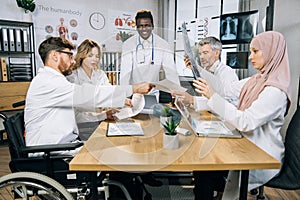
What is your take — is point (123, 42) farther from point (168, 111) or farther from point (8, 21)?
point (8, 21)

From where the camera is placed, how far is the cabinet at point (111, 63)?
1.30 meters

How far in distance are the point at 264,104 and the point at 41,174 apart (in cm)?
118

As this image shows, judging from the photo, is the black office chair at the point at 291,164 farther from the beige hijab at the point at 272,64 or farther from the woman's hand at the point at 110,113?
the woman's hand at the point at 110,113

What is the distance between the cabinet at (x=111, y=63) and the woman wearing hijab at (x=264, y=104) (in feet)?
1.46

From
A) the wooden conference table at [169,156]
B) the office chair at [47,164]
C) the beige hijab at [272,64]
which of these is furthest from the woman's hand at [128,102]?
the beige hijab at [272,64]

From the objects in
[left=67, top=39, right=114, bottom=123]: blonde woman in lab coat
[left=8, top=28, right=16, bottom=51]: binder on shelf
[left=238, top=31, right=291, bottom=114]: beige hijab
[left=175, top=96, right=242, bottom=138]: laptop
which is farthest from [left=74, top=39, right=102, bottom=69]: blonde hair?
[left=8, top=28, right=16, bottom=51]: binder on shelf

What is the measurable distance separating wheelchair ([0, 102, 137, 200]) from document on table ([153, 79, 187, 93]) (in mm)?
536

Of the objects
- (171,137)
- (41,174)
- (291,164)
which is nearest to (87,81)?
(41,174)

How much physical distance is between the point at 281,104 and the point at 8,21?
11.3 feet

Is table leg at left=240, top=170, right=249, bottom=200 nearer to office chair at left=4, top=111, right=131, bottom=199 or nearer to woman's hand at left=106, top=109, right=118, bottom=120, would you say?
office chair at left=4, top=111, right=131, bottom=199

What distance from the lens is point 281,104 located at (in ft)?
4.44

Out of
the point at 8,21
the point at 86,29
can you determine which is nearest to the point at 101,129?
the point at 8,21

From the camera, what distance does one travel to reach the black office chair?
55.3 inches

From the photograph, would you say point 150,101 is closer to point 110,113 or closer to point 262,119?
point 110,113
